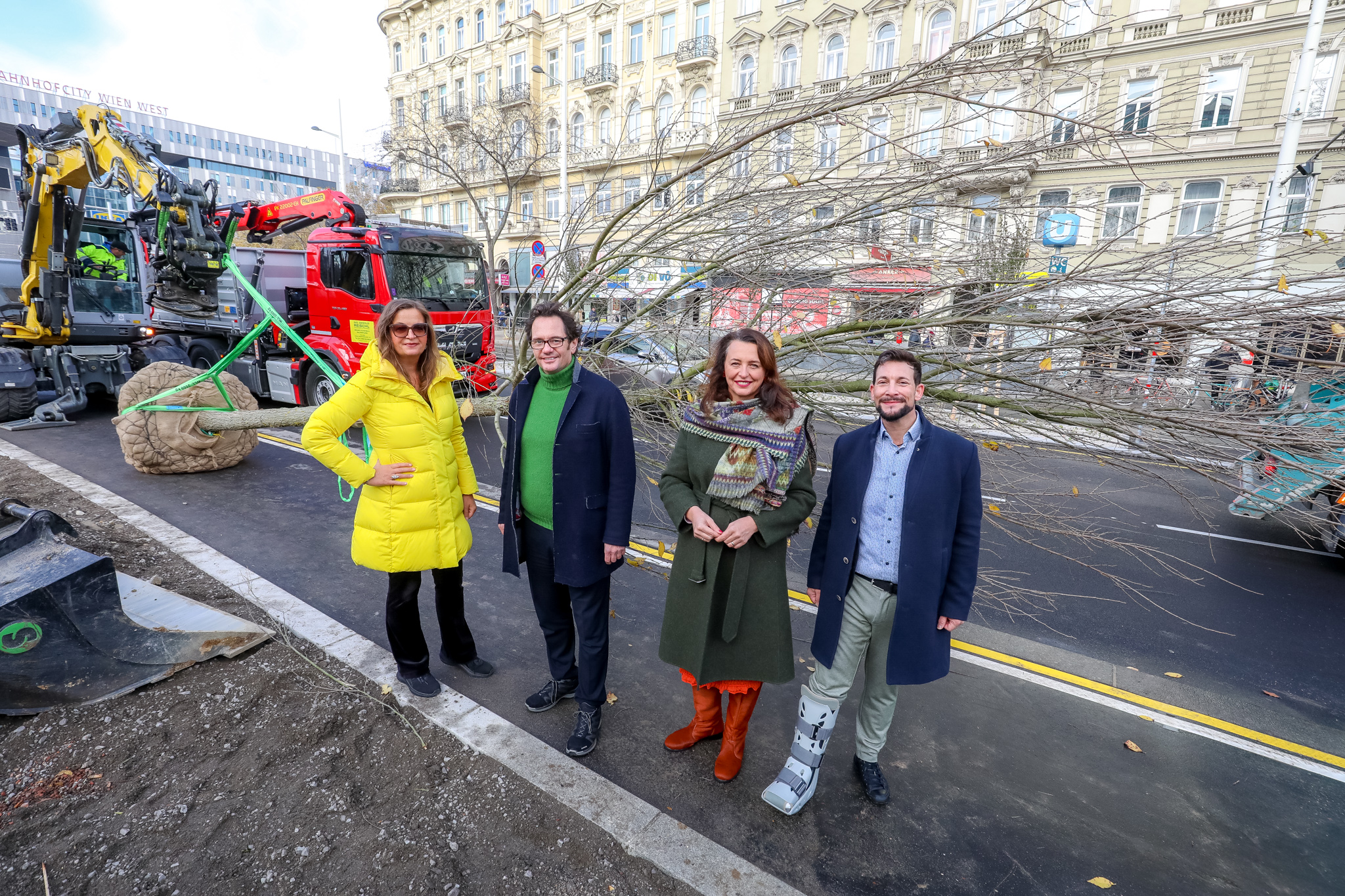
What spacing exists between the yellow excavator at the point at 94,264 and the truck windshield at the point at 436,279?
2.11 meters

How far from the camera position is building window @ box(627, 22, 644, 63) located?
83.2 feet

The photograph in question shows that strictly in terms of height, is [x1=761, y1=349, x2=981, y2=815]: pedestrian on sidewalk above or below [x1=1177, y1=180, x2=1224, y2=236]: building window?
below

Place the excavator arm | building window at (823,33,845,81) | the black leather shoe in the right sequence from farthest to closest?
building window at (823,33,845,81) < the excavator arm < the black leather shoe

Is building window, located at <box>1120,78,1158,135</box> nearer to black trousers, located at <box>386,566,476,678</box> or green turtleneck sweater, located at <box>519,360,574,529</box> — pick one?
green turtleneck sweater, located at <box>519,360,574,529</box>

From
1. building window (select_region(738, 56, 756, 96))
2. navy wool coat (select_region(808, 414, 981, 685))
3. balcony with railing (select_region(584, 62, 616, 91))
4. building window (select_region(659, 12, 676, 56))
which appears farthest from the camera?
building window (select_region(659, 12, 676, 56))

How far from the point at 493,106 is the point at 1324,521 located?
7283mm

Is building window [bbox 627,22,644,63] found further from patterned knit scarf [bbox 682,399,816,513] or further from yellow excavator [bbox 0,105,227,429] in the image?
patterned knit scarf [bbox 682,399,816,513]

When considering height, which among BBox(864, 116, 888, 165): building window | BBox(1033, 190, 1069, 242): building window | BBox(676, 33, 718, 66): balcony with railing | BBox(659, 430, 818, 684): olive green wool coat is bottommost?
BBox(659, 430, 818, 684): olive green wool coat

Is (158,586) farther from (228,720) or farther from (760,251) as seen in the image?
(760,251)

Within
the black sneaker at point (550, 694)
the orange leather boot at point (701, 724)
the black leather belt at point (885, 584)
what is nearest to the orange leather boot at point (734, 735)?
the orange leather boot at point (701, 724)

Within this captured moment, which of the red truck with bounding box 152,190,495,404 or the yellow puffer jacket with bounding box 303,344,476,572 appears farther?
the red truck with bounding box 152,190,495,404

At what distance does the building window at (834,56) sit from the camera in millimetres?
19172

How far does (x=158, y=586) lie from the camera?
3828mm

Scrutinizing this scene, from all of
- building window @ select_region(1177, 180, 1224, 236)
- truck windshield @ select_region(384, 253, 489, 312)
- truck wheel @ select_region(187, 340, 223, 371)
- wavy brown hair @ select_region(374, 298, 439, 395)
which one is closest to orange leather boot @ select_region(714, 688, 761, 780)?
wavy brown hair @ select_region(374, 298, 439, 395)
